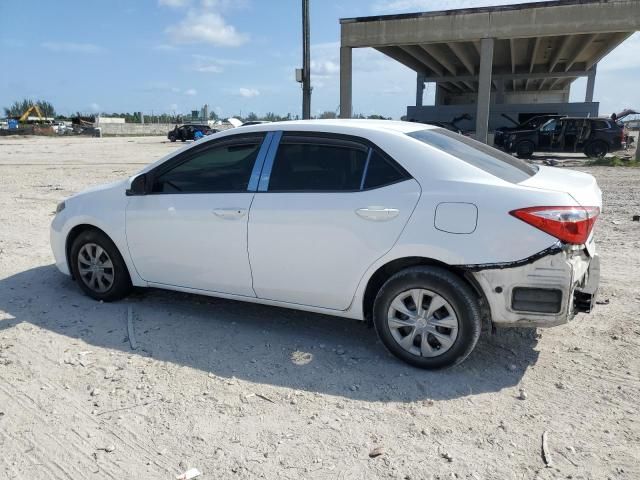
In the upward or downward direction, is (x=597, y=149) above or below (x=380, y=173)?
below

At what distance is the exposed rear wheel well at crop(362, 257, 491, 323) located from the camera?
334cm

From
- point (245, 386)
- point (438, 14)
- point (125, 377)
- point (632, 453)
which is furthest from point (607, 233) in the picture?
point (438, 14)

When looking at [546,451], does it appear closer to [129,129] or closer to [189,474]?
[189,474]

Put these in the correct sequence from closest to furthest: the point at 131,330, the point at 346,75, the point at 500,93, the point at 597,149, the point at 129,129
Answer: the point at 131,330 < the point at 597,149 < the point at 346,75 < the point at 500,93 < the point at 129,129

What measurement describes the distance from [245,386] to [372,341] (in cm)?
113

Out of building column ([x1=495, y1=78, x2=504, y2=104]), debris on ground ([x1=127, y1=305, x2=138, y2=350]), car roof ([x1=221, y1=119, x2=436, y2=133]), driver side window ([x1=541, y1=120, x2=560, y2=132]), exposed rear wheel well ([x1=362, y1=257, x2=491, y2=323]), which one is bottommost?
debris on ground ([x1=127, y1=305, x2=138, y2=350])

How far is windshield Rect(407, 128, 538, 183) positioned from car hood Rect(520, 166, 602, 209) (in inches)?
3.5

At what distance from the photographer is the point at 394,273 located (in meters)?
3.56

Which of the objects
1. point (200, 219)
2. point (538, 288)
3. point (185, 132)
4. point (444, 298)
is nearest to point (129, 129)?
point (185, 132)

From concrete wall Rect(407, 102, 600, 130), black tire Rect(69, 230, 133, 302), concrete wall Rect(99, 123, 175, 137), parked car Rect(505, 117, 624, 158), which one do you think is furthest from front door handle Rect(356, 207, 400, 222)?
concrete wall Rect(99, 123, 175, 137)

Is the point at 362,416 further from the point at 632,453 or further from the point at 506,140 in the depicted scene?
the point at 506,140

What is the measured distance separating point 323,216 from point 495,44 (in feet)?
83.7

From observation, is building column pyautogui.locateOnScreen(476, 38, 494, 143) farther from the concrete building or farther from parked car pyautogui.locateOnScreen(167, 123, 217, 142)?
parked car pyautogui.locateOnScreen(167, 123, 217, 142)

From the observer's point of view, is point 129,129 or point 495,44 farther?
point 129,129
